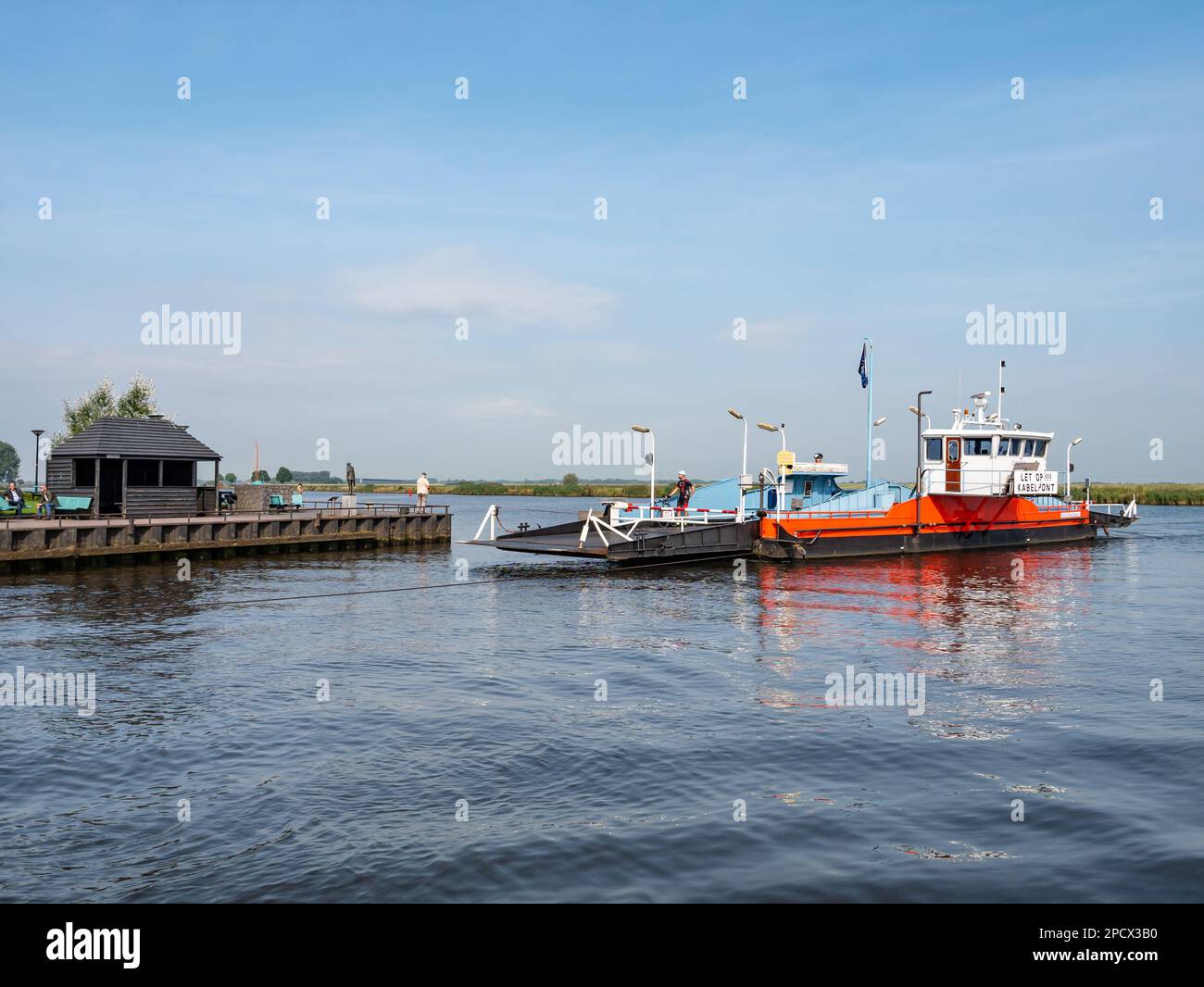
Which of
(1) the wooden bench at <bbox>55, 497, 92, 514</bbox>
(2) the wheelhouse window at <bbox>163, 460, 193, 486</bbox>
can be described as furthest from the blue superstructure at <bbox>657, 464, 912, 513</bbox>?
(1) the wooden bench at <bbox>55, 497, 92, 514</bbox>

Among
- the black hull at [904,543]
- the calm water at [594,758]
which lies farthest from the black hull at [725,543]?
the calm water at [594,758]

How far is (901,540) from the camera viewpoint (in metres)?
44.3

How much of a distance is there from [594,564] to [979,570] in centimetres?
1610

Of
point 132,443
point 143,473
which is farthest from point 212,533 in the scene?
point 132,443

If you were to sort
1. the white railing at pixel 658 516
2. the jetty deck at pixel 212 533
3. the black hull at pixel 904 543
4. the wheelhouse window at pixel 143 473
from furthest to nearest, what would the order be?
the wheelhouse window at pixel 143 473 < the black hull at pixel 904 543 < the white railing at pixel 658 516 < the jetty deck at pixel 212 533

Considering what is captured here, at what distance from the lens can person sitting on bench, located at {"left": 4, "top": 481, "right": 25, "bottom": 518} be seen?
41312 mm

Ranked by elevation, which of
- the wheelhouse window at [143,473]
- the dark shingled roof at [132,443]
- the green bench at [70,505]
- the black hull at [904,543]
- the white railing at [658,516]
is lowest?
the black hull at [904,543]

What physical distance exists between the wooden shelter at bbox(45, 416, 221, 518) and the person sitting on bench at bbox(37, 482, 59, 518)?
0.84 metres

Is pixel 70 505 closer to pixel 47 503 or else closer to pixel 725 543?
pixel 47 503

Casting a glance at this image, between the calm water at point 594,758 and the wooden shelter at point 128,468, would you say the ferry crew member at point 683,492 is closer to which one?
the calm water at point 594,758

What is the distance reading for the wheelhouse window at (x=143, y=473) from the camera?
1654 inches

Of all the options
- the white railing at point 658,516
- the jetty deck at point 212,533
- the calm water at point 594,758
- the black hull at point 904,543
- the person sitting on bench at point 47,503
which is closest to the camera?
the calm water at point 594,758

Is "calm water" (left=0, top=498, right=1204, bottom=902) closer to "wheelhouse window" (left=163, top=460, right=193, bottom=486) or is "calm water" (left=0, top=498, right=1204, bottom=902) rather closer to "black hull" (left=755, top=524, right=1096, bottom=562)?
"black hull" (left=755, top=524, right=1096, bottom=562)

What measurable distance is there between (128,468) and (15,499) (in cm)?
554
